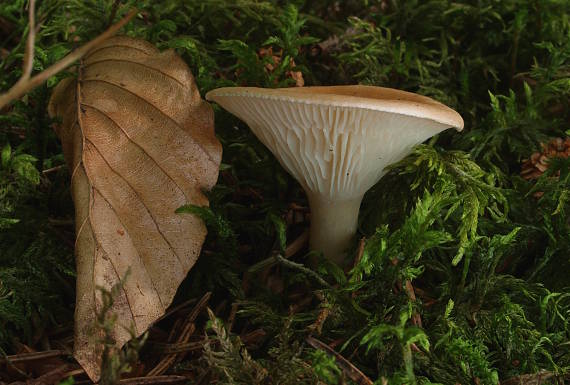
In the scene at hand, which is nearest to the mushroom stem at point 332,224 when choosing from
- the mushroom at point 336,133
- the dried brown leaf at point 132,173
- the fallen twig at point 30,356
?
the mushroom at point 336,133

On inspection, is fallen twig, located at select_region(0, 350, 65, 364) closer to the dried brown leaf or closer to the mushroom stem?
the dried brown leaf

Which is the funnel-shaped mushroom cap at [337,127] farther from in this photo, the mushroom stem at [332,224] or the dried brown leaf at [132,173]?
the dried brown leaf at [132,173]

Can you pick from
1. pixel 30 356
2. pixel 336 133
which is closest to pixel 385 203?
pixel 336 133

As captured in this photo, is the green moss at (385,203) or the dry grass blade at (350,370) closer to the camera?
the dry grass blade at (350,370)

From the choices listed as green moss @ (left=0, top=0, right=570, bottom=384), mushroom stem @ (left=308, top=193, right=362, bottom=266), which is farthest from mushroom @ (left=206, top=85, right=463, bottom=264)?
green moss @ (left=0, top=0, right=570, bottom=384)

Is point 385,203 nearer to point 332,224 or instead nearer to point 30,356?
point 332,224

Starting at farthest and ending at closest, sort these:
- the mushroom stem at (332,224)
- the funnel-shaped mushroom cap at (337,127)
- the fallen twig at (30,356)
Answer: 1. the mushroom stem at (332,224)
2. the fallen twig at (30,356)
3. the funnel-shaped mushroom cap at (337,127)
